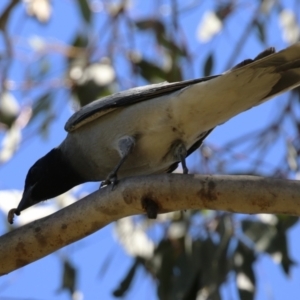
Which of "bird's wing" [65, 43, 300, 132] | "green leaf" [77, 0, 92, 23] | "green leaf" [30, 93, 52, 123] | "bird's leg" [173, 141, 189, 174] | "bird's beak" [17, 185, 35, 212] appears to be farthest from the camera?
"green leaf" [77, 0, 92, 23]

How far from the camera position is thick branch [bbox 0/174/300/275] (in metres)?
2.85

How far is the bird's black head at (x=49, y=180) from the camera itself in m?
4.49

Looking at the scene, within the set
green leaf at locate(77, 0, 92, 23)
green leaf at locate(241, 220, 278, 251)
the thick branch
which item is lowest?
the thick branch

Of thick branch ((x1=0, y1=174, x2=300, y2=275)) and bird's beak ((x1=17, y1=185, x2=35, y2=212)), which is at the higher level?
bird's beak ((x1=17, y1=185, x2=35, y2=212))

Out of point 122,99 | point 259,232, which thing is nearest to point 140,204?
point 122,99

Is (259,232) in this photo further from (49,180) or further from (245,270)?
(49,180)

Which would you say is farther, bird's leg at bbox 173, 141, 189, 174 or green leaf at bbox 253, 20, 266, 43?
green leaf at bbox 253, 20, 266, 43

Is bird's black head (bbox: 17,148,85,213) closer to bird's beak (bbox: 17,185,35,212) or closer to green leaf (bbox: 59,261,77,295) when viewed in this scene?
bird's beak (bbox: 17,185,35,212)

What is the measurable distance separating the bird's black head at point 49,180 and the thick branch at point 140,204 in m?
1.28

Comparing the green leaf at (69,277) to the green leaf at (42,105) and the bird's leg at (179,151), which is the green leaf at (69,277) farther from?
the bird's leg at (179,151)

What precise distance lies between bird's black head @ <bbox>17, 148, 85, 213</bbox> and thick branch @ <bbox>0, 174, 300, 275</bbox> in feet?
4.20

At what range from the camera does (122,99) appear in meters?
4.16

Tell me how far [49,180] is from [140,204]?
1519mm

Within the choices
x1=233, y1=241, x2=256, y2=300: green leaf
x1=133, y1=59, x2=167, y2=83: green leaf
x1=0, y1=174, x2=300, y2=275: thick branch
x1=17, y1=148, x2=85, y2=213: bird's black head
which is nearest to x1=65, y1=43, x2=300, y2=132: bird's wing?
x1=17, y1=148, x2=85, y2=213: bird's black head
